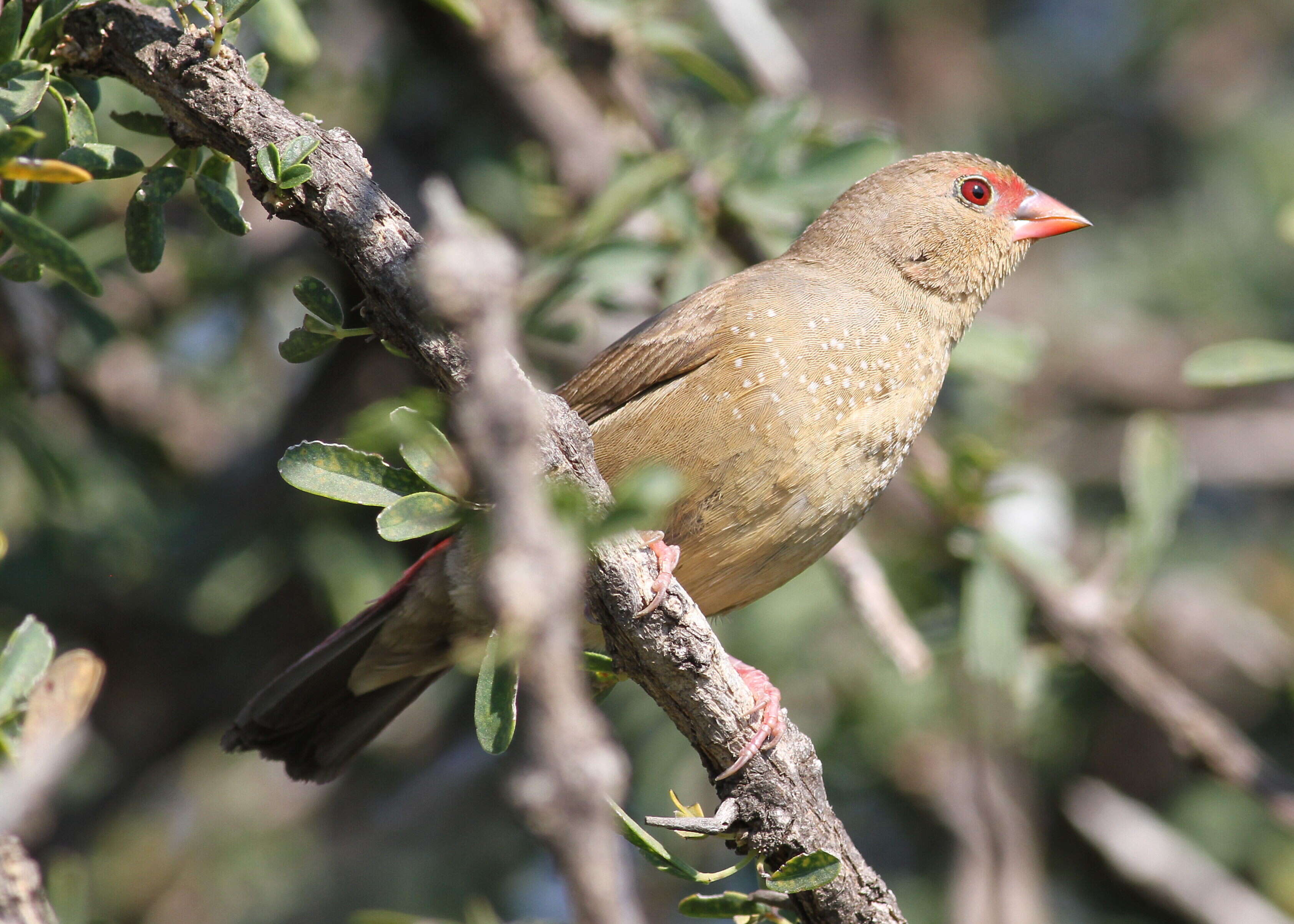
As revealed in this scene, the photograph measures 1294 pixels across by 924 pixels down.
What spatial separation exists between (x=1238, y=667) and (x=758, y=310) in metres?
3.21

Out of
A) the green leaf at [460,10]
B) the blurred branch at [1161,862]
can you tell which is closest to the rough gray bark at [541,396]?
the green leaf at [460,10]

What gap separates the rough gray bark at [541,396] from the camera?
2.08m

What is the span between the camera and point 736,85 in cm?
441

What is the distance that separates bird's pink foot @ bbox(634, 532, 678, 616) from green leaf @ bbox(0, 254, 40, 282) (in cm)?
120

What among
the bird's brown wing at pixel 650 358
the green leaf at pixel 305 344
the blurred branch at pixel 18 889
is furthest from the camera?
the bird's brown wing at pixel 650 358

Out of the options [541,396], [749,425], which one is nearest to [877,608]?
[749,425]

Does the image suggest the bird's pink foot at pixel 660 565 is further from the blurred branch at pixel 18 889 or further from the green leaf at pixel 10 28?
the green leaf at pixel 10 28

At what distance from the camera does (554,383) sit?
5055 millimetres

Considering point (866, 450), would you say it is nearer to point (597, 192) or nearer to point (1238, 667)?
point (597, 192)

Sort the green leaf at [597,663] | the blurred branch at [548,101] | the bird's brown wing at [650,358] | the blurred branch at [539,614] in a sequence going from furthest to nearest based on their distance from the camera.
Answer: the blurred branch at [548,101] < the bird's brown wing at [650,358] < the green leaf at [597,663] < the blurred branch at [539,614]

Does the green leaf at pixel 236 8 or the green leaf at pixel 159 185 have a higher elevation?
the green leaf at pixel 236 8

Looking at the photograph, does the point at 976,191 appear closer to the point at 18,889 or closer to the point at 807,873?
the point at 807,873

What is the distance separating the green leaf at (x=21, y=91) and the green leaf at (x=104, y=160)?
0.11 m

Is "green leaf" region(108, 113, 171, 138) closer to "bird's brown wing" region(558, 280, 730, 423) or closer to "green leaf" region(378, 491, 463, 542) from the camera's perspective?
"green leaf" region(378, 491, 463, 542)
